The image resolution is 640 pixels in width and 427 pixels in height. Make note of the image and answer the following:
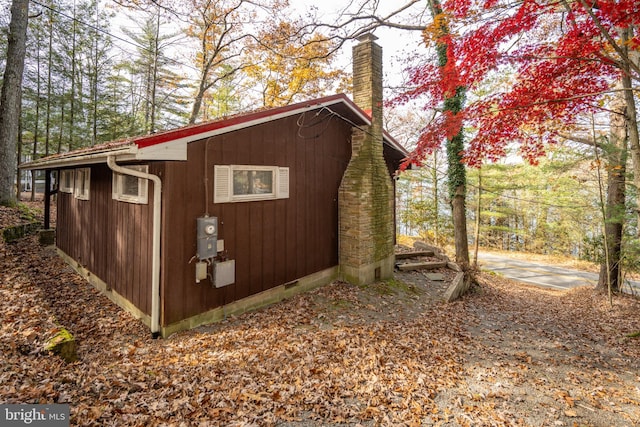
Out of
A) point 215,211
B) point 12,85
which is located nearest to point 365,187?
A: point 215,211

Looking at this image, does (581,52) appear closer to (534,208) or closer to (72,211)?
(72,211)

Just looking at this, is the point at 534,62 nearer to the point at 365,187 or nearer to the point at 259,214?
the point at 365,187

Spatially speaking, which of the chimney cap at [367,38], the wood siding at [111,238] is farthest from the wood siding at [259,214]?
the chimney cap at [367,38]

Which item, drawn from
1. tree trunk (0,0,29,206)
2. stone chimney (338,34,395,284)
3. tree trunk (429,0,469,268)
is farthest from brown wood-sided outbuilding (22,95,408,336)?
tree trunk (429,0,469,268)

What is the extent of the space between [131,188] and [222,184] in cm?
182

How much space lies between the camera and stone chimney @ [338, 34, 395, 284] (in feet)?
25.0

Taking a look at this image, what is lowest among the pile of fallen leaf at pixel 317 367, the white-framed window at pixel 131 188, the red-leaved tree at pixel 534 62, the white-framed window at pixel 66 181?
the pile of fallen leaf at pixel 317 367

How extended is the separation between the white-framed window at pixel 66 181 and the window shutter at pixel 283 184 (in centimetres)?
653

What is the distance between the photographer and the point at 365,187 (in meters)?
7.58

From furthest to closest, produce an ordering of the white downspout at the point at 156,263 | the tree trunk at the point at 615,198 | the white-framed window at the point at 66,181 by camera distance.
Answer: the tree trunk at the point at 615,198 < the white-framed window at the point at 66,181 < the white downspout at the point at 156,263

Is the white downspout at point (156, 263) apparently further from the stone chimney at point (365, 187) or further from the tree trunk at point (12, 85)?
the tree trunk at point (12, 85)

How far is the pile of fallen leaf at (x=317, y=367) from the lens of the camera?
3156 mm

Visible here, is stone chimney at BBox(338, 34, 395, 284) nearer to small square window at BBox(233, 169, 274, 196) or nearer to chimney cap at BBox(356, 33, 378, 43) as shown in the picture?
chimney cap at BBox(356, 33, 378, 43)

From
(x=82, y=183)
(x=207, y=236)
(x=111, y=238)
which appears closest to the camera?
(x=207, y=236)
